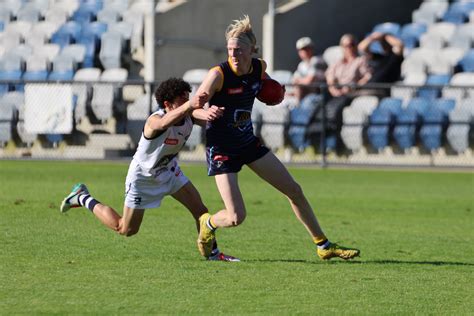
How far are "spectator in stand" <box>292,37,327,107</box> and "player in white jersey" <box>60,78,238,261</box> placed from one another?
39.2 ft

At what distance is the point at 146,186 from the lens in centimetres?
916

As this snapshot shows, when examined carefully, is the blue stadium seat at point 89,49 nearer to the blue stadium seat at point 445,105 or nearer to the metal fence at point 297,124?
the metal fence at point 297,124

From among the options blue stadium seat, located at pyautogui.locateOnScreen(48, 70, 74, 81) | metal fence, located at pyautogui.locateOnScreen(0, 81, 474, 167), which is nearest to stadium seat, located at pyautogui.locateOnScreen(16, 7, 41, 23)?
blue stadium seat, located at pyautogui.locateOnScreen(48, 70, 74, 81)

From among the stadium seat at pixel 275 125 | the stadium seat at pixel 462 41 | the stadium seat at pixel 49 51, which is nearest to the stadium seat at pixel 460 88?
the stadium seat at pixel 462 41

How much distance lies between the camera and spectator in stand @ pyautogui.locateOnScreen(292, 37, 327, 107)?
2119 centimetres

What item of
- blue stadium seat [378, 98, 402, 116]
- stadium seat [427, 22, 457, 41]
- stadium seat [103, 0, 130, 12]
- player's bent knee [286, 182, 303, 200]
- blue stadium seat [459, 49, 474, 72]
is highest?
stadium seat [103, 0, 130, 12]

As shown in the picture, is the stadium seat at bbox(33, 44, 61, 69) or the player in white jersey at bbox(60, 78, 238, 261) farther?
the stadium seat at bbox(33, 44, 61, 69)

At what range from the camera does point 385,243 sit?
35.9ft

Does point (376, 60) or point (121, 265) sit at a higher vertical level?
point (376, 60)

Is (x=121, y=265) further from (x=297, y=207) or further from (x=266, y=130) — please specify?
(x=266, y=130)

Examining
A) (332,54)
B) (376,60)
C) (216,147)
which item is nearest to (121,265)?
(216,147)

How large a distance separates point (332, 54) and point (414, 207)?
9.90 meters

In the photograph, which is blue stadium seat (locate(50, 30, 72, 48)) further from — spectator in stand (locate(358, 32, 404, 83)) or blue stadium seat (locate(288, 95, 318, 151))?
spectator in stand (locate(358, 32, 404, 83))

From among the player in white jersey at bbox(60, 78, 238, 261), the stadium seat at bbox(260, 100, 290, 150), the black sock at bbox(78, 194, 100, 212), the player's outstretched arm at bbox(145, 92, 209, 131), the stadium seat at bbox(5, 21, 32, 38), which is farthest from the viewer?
the stadium seat at bbox(5, 21, 32, 38)
